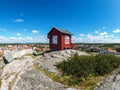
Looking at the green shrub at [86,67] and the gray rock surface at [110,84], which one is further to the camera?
the green shrub at [86,67]

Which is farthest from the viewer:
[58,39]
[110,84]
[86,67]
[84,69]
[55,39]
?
[55,39]

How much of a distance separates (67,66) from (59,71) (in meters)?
0.80

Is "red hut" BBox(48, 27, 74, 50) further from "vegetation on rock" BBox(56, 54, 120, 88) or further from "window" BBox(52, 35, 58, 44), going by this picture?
"vegetation on rock" BBox(56, 54, 120, 88)

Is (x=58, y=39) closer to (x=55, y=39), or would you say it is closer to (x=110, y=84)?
(x=55, y=39)

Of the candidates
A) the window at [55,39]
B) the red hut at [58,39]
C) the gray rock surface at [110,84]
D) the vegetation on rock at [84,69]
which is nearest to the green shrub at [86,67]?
the vegetation on rock at [84,69]

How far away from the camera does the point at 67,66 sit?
11.3 meters

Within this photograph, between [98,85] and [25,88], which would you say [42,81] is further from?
[98,85]

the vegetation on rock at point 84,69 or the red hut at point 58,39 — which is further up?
the red hut at point 58,39

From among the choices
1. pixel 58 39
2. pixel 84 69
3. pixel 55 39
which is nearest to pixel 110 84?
pixel 84 69

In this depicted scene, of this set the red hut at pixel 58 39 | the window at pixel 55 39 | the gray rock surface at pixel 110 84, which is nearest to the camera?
the gray rock surface at pixel 110 84

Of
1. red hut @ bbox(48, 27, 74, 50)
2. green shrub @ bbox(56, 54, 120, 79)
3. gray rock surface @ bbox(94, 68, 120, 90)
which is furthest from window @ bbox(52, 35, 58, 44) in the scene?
gray rock surface @ bbox(94, 68, 120, 90)

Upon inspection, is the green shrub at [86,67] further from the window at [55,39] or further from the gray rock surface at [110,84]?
the window at [55,39]

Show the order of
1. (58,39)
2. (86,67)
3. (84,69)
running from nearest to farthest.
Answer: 1. (84,69)
2. (86,67)
3. (58,39)

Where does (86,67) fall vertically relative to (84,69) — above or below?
above
